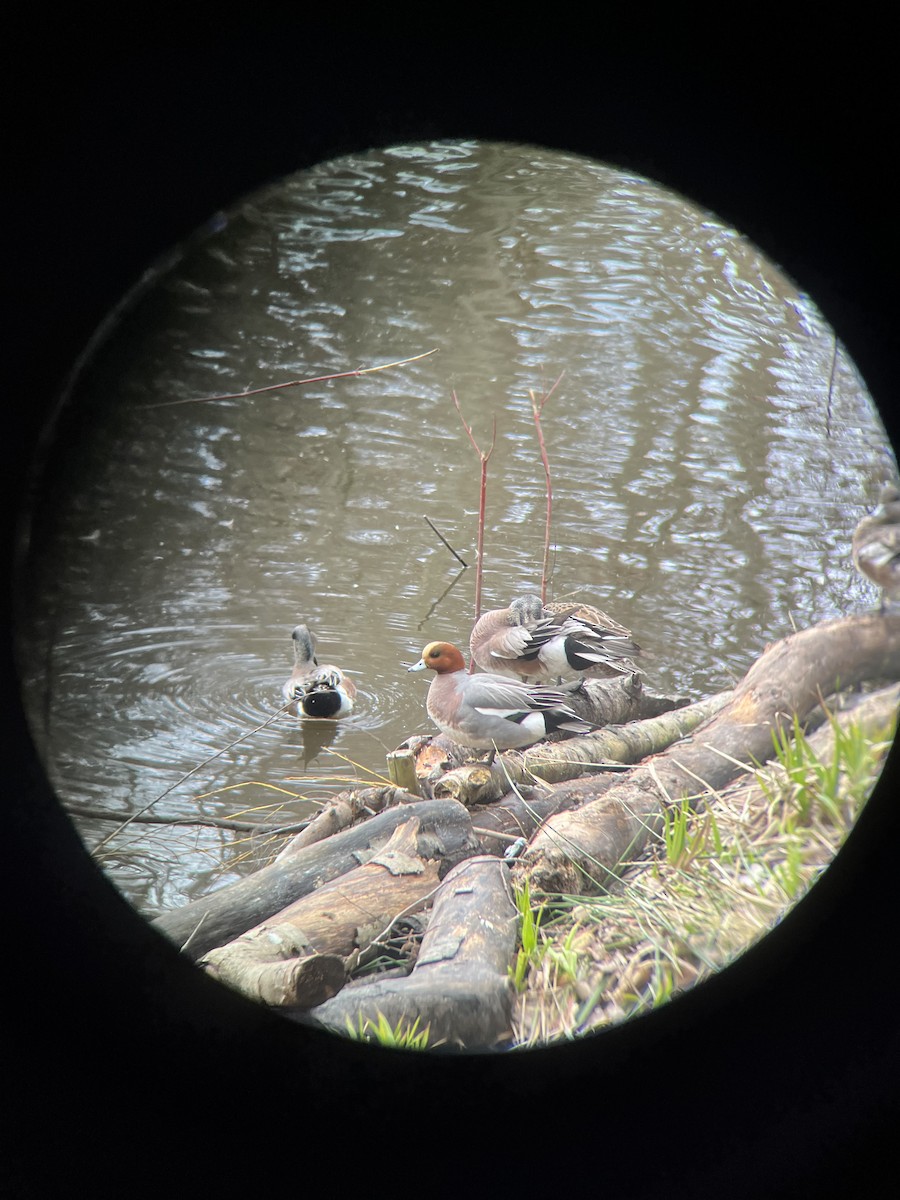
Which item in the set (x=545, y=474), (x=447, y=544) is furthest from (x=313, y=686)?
(x=545, y=474)

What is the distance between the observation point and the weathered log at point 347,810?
Answer: 3.72 feet

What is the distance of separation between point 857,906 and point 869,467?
46cm

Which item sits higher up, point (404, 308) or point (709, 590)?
point (404, 308)

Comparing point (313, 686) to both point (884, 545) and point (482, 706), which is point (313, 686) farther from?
point (884, 545)

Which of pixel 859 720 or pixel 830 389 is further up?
pixel 830 389

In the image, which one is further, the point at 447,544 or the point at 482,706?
the point at 447,544

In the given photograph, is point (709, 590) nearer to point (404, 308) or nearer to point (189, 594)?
point (404, 308)

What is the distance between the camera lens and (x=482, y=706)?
3.79 feet

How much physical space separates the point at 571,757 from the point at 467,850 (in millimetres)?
224

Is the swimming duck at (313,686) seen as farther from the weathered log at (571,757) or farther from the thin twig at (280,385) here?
the thin twig at (280,385)

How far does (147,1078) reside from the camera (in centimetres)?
82

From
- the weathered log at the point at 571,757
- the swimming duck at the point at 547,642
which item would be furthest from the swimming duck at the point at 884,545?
the swimming duck at the point at 547,642

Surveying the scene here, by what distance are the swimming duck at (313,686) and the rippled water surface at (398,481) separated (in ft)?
0.07

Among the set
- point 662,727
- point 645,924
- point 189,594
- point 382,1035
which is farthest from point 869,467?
point 189,594
